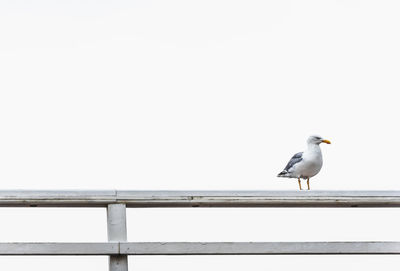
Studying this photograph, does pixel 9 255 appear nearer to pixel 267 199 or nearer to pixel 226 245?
pixel 226 245

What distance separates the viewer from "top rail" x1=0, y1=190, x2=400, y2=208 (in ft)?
9.31

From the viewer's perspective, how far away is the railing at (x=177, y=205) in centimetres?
275

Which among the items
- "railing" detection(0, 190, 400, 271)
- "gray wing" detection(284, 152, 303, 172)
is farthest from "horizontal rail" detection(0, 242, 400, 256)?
"gray wing" detection(284, 152, 303, 172)

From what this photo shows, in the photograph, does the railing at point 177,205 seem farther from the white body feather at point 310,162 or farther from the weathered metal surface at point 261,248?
the white body feather at point 310,162

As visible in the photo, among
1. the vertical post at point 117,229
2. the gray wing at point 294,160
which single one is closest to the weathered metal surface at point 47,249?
the vertical post at point 117,229

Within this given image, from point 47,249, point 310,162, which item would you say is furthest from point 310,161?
point 47,249

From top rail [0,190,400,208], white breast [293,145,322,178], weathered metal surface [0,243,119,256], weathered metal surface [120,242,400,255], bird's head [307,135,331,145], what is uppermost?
bird's head [307,135,331,145]

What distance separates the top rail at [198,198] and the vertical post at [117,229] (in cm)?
3

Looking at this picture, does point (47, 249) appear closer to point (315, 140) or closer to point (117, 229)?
point (117, 229)

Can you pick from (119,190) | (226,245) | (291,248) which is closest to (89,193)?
(119,190)

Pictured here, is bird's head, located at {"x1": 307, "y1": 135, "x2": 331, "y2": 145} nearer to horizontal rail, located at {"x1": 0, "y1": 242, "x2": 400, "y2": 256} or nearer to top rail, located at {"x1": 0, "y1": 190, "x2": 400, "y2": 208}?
top rail, located at {"x1": 0, "y1": 190, "x2": 400, "y2": 208}

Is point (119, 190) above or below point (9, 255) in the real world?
above

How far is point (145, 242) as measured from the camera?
2.77 meters

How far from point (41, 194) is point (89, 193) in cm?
17
